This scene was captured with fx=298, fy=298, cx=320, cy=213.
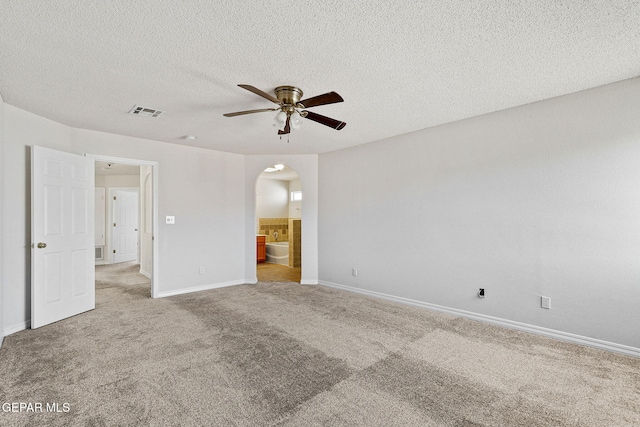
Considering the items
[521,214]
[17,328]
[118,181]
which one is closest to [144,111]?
[17,328]

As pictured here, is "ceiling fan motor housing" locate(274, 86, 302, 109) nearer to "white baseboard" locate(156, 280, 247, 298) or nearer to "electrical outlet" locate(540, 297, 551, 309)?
"electrical outlet" locate(540, 297, 551, 309)

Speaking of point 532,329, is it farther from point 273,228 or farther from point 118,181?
point 118,181

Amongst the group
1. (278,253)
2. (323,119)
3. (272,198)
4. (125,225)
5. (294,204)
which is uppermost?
(323,119)

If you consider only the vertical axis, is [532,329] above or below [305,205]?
below

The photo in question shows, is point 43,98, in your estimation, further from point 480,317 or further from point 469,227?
point 480,317

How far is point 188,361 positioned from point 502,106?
4.02m

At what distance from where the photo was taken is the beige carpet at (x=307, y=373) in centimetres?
183

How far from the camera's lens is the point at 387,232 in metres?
4.55

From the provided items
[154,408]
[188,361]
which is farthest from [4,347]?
[154,408]

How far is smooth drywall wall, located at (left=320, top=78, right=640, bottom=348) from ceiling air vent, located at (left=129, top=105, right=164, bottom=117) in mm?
3004

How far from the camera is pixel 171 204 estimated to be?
4820mm

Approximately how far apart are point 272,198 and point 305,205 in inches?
171

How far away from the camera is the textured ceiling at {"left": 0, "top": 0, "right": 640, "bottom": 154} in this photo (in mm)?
1785

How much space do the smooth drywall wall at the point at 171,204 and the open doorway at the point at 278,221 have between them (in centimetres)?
175
